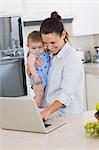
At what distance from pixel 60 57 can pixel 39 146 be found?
804 millimetres

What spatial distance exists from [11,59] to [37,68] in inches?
25.2

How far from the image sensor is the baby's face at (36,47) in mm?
2634

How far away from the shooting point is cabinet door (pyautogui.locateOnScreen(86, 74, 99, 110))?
3.66 metres

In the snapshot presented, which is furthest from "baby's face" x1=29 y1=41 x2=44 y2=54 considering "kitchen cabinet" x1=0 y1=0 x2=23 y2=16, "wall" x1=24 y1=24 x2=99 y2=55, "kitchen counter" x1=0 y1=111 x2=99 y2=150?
"wall" x1=24 y1=24 x2=99 y2=55

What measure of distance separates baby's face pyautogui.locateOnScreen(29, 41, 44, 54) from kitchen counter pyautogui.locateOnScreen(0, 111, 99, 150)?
1103 millimetres

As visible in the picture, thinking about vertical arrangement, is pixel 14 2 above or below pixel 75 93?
above

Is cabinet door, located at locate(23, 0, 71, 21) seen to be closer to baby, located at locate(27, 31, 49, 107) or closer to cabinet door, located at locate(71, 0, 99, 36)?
cabinet door, located at locate(71, 0, 99, 36)

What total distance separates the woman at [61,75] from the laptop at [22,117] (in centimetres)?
16

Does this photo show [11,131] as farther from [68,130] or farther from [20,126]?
[68,130]

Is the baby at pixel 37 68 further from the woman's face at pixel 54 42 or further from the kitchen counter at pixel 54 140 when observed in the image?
the kitchen counter at pixel 54 140

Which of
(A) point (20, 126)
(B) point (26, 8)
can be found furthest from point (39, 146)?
(B) point (26, 8)

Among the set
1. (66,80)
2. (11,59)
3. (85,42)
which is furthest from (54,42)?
(85,42)

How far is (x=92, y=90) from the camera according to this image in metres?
3.73

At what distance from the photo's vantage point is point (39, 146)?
4.41ft
